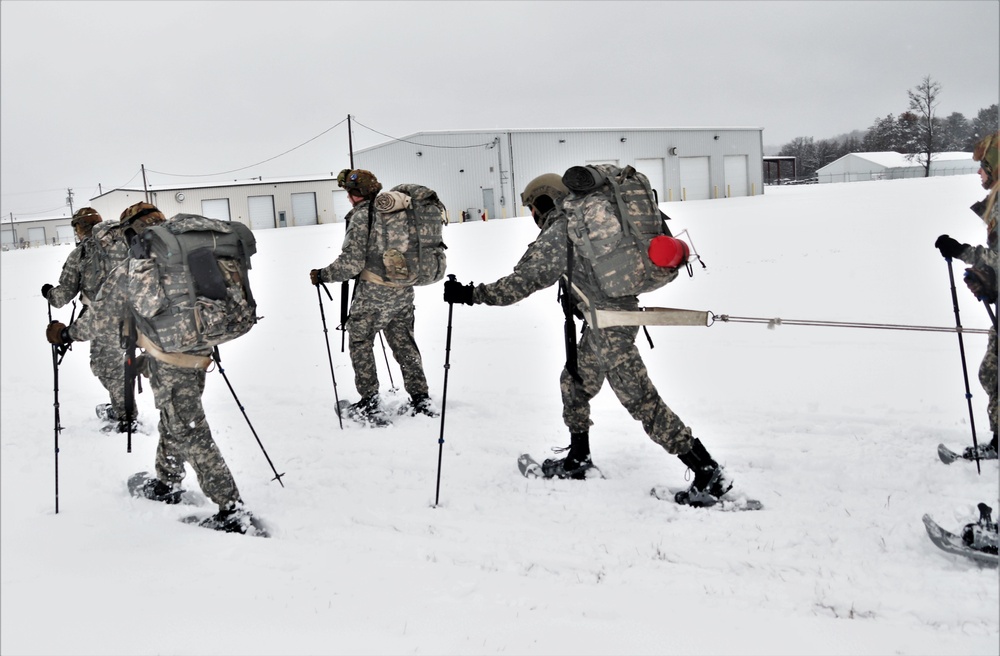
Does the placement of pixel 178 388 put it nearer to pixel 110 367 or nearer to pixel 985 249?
pixel 110 367

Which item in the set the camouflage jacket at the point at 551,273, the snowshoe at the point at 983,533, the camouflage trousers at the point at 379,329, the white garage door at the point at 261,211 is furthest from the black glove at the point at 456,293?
the white garage door at the point at 261,211

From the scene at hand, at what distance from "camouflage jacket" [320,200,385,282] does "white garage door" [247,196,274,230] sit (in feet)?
77.8

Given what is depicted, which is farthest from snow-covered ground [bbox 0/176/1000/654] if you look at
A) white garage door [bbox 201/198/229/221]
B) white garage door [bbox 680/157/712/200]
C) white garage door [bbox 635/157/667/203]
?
white garage door [bbox 680/157/712/200]

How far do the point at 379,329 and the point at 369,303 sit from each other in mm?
312

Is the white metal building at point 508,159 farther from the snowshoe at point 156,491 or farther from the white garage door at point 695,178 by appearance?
the snowshoe at point 156,491

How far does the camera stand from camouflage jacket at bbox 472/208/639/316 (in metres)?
4.47

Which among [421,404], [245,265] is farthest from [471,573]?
[421,404]

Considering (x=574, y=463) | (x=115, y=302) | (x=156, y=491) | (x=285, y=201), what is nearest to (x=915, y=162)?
(x=574, y=463)

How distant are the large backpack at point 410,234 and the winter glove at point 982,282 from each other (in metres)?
4.12

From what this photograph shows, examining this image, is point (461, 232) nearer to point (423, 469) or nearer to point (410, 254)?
point (410, 254)

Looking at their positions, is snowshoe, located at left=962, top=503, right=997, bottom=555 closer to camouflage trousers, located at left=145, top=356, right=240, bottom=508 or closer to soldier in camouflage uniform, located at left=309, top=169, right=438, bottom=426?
camouflage trousers, located at left=145, top=356, right=240, bottom=508

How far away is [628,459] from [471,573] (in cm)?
210

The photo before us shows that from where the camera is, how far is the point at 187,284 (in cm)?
427

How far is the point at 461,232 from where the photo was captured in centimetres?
2028
